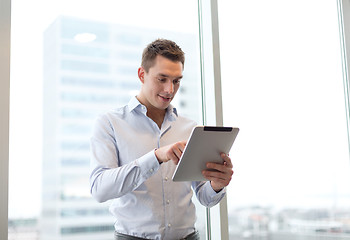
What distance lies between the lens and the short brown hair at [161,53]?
1.90 m

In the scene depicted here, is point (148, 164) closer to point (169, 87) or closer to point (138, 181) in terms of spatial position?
point (138, 181)

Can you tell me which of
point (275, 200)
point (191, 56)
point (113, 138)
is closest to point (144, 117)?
point (113, 138)

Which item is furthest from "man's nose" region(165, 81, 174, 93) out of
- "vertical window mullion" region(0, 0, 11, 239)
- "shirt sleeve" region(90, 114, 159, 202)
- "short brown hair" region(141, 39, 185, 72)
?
"vertical window mullion" region(0, 0, 11, 239)

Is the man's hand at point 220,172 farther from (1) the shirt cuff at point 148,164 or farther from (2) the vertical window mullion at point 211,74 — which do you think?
(2) the vertical window mullion at point 211,74

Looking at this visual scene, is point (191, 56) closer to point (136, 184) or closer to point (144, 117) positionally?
point (144, 117)

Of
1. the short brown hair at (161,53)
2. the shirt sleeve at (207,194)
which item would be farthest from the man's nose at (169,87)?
the shirt sleeve at (207,194)

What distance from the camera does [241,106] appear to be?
2.83 metres

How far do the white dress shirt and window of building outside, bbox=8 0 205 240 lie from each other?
422mm

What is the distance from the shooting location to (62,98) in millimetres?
2234

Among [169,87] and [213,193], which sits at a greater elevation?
[169,87]

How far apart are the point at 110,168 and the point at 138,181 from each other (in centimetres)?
15

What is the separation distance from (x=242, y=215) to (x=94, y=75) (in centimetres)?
123

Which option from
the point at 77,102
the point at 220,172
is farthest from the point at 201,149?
the point at 77,102

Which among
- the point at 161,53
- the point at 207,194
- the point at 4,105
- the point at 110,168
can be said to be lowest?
the point at 207,194
